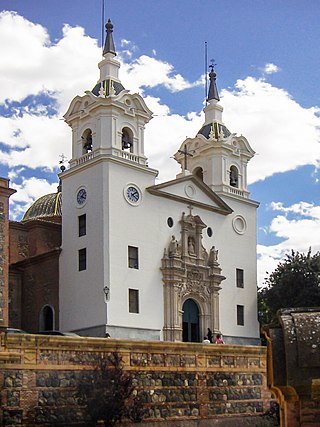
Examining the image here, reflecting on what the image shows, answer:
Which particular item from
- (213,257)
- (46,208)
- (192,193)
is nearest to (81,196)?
(192,193)

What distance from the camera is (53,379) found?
19938 mm

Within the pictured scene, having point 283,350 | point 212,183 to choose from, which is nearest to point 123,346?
point 283,350

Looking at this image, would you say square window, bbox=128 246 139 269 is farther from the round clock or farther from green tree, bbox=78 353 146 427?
green tree, bbox=78 353 146 427

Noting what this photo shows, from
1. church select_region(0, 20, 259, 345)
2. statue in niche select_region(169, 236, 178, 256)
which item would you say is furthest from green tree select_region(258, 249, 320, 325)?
statue in niche select_region(169, 236, 178, 256)

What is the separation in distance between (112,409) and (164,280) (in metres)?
19.7

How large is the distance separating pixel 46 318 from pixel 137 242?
717 cm

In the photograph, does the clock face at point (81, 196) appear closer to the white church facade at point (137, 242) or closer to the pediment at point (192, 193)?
the white church facade at point (137, 242)

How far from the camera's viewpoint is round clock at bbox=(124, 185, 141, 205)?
129 feet

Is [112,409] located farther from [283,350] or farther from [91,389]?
[283,350]

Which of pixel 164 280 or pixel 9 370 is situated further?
pixel 164 280

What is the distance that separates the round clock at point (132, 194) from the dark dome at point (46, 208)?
10.9m

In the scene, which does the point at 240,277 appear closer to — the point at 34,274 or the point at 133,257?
the point at 133,257

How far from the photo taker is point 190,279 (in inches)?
1636

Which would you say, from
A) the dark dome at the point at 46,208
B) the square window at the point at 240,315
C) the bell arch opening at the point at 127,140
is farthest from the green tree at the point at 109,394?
the dark dome at the point at 46,208
